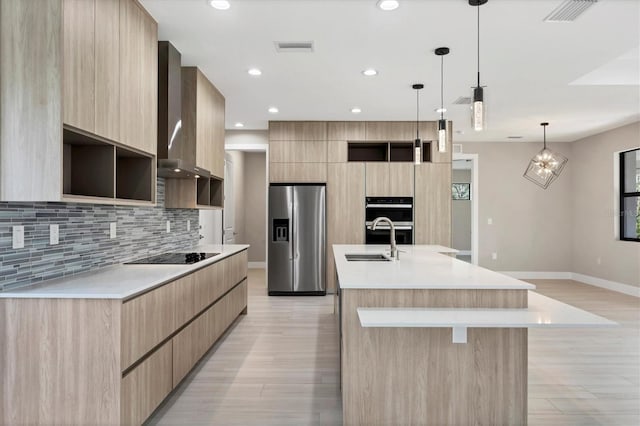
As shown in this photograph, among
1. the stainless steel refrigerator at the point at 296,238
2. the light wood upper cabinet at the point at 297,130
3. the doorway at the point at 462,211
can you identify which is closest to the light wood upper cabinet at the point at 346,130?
the light wood upper cabinet at the point at 297,130

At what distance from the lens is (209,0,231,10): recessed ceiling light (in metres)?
2.63

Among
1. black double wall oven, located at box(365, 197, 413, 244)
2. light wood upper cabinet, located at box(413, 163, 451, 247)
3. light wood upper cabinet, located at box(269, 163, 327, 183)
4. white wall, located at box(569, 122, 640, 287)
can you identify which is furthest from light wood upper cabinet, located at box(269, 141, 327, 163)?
white wall, located at box(569, 122, 640, 287)

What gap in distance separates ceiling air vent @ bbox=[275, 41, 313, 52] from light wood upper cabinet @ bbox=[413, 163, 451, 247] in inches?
127

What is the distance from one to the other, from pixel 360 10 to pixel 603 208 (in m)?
6.16

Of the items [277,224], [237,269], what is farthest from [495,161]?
[237,269]

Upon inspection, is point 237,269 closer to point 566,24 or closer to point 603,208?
point 566,24

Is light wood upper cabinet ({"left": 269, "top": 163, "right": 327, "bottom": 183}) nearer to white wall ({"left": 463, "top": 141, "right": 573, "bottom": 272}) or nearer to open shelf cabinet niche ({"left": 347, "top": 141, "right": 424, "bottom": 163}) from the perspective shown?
open shelf cabinet niche ({"left": 347, "top": 141, "right": 424, "bottom": 163})

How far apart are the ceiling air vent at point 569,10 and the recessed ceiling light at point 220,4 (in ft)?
7.18

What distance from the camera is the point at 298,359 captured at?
3355 mm

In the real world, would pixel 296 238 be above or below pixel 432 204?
below

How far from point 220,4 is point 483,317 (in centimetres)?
249

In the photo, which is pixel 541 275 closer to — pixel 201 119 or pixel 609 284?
pixel 609 284

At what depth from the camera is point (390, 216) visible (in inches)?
240

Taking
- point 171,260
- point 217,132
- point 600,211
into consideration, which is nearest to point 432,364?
point 171,260
